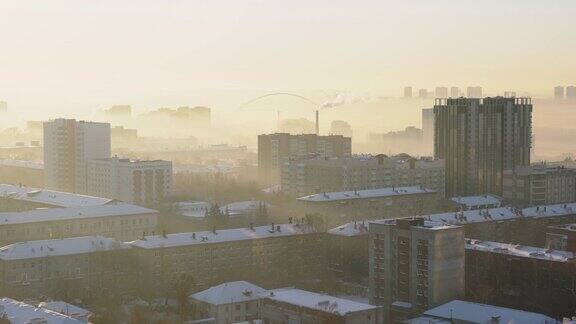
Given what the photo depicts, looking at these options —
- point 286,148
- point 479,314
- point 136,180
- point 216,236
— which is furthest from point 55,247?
point 286,148

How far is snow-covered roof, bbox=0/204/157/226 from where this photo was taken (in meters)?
22.5

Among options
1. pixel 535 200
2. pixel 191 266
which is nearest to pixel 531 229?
pixel 535 200

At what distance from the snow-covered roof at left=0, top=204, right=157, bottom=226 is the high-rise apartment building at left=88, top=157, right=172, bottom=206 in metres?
5.12

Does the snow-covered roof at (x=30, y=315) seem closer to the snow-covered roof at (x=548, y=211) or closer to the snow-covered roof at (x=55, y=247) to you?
the snow-covered roof at (x=55, y=247)

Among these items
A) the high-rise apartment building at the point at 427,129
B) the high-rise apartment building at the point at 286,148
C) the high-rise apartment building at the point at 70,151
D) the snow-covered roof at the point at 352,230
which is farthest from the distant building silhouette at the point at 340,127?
the snow-covered roof at the point at 352,230

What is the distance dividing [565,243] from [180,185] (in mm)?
20861

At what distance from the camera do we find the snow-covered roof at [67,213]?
22547 mm

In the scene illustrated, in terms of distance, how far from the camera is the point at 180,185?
3841 cm

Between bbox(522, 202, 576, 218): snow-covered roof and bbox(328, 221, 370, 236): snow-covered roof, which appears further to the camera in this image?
bbox(522, 202, 576, 218): snow-covered roof

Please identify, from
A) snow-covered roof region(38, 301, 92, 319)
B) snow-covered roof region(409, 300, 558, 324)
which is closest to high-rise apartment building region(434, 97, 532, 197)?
snow-covered roof region(409, 300, 558, 324)

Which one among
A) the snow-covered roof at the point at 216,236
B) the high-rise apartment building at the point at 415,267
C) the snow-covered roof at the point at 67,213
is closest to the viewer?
the high-rise apartment building at the point at 415,267

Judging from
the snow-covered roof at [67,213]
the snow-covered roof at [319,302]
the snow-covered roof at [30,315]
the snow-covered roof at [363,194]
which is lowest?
the snow-covered roof at [319,302]

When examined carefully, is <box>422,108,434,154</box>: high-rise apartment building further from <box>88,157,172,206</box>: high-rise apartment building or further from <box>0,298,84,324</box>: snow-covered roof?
<box>0,298,84,324</box>: snow-covered roof

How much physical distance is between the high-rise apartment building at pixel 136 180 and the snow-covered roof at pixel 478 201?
908 cm
